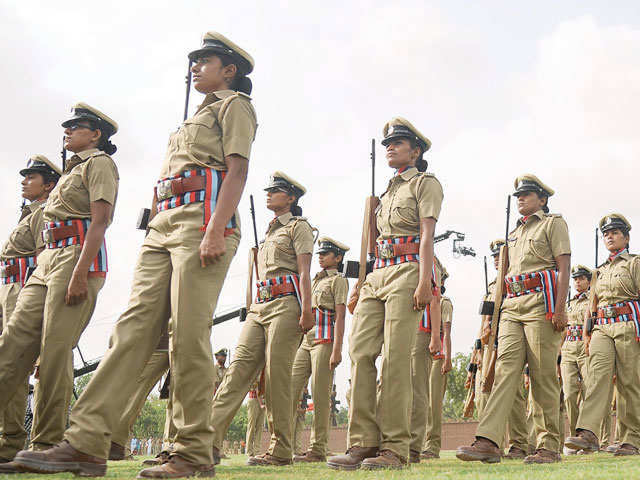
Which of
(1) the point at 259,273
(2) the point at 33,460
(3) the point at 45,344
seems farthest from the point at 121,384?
(1) the point at 259,273

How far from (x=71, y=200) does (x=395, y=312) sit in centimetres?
259

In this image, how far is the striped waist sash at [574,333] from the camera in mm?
12820

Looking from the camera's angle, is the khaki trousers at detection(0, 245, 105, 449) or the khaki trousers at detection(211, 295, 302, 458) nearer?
the khaki trousers at detection(0, 245, 105, 449)

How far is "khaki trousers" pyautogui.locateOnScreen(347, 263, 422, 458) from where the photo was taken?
563cm

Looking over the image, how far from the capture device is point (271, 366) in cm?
678

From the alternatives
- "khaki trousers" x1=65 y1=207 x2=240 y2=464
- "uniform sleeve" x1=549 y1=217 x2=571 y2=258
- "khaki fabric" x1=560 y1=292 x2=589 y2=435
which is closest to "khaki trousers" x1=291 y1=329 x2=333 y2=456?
"uniform sleeve" x1=549 y1=217 x2=571 y2=258

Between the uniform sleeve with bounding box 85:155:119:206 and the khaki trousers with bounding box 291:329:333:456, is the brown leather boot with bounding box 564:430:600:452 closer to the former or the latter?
the khaki trousers with bounding box 291:329:333:456

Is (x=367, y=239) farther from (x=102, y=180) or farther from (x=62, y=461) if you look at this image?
(x=62, y=461)

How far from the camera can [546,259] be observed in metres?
7.35

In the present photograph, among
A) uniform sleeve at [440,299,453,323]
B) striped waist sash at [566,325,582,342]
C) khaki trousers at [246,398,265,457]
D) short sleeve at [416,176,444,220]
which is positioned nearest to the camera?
short sleeve at [416,176,444,220]

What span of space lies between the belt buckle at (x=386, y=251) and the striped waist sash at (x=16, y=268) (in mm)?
3170

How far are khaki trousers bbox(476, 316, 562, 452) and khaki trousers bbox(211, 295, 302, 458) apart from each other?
1870 millimetres

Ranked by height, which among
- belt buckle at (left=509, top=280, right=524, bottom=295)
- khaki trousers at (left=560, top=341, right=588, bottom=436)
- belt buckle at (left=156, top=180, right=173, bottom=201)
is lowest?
khaki trousers at (left=560, top=341, right=588, bottom=436)

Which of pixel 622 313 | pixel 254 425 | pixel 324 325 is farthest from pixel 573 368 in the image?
pixel 254 425
